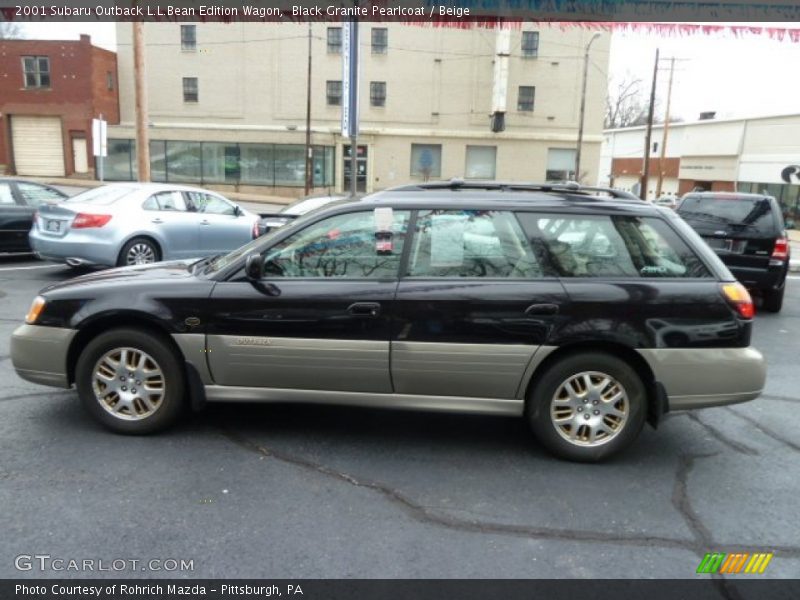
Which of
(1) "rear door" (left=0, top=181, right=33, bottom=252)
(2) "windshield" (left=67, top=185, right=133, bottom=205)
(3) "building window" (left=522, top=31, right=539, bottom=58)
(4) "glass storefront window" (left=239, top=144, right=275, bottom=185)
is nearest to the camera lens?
(2) "windshield" (left=67, top=185, right=133, bottom=205)

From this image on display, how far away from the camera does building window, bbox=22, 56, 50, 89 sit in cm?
3525

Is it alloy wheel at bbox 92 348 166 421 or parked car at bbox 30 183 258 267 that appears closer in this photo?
→ alloy wheel at bbox 92 348 166 421

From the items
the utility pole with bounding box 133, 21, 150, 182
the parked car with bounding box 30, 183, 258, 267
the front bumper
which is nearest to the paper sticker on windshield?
the front bumper

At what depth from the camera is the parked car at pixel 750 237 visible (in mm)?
8641

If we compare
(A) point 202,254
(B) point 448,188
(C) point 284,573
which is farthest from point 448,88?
(C) point 284,573

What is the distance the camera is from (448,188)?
14.6ft

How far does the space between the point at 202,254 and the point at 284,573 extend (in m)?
8.26

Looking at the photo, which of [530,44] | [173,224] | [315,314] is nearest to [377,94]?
[530,44]

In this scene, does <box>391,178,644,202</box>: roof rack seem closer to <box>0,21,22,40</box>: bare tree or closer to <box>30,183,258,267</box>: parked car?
<box>30,183,258,267</box>: parked car

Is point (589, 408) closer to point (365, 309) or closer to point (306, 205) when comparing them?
point (365, 309)

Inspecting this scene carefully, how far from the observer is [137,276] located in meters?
4.36

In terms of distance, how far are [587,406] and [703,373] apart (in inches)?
28.1

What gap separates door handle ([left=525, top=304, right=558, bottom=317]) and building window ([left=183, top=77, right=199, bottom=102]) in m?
38.2

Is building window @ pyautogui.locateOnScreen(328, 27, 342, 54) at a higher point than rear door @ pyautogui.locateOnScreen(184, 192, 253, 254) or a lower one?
higher
